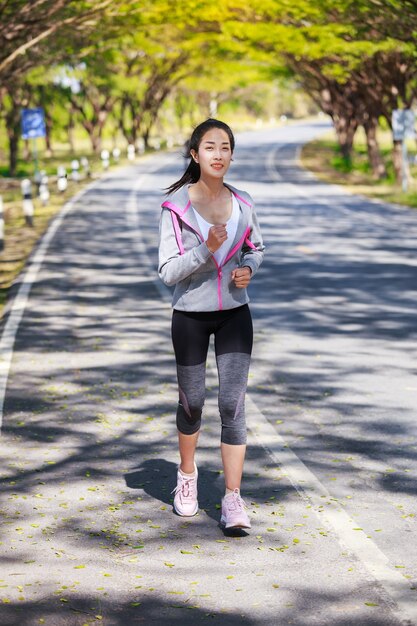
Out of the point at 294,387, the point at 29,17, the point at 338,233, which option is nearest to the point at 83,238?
the point at 338,233

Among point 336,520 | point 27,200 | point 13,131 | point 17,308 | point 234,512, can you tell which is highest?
point 234,512

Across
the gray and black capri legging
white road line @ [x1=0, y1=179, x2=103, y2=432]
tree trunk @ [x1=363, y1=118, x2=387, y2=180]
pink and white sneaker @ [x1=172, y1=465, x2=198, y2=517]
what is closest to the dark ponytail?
the gray and black capri legging

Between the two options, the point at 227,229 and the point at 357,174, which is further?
the point at 357,174

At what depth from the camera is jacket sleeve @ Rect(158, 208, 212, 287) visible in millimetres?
5512

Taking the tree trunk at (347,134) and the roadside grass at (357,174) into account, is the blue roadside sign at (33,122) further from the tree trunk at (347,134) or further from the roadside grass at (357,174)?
the tree trunk at (347,134)

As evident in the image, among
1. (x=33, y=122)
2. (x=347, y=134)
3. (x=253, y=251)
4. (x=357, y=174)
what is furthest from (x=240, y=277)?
(x=347, y=134)

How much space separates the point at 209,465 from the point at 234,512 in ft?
4.68

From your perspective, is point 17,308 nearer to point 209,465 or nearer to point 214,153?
point 209,465

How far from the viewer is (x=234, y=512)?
572cm

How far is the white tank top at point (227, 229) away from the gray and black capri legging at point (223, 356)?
28 cm

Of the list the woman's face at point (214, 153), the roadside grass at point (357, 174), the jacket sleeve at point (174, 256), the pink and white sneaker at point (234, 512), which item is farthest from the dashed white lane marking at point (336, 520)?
the roadside grass at point (357, 174)

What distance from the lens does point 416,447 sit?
24.4ft

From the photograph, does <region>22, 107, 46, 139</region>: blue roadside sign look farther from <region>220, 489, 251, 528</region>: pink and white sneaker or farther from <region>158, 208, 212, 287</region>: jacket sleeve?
<region>220, 489, 251, 528</region>: pink and white sneaker

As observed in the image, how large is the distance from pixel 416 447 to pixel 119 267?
1174 centimetres
